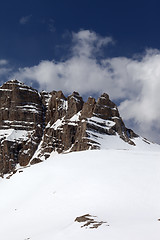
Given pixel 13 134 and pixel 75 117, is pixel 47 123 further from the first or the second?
pixel 75 117

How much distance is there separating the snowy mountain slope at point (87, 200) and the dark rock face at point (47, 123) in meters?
75.1

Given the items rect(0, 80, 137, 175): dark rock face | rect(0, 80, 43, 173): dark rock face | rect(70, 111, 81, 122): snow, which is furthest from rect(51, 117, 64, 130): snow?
rect(0, 80, 43, 173): dark rock face

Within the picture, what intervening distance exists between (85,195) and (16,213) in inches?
278

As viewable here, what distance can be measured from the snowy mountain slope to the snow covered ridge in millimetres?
75223

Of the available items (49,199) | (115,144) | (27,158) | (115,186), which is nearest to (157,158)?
(115,186)

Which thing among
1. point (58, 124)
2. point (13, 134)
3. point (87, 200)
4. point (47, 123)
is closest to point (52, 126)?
point (58, 124)

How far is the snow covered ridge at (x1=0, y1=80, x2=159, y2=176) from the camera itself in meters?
120

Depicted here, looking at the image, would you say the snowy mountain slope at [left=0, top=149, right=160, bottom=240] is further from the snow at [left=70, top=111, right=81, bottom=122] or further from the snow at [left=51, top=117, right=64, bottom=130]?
the snow at [left=51, top=117, right=64, bottom=130]

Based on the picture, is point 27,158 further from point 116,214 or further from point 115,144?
point 116,214

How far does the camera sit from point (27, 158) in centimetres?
14612

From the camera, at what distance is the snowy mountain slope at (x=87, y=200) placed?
14.9 meters

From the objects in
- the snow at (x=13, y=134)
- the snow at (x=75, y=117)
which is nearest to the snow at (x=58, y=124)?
the snow at (x=75, y=117)

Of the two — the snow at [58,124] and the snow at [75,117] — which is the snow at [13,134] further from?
the snow at [75,117]

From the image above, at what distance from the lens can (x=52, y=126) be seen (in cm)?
15975
